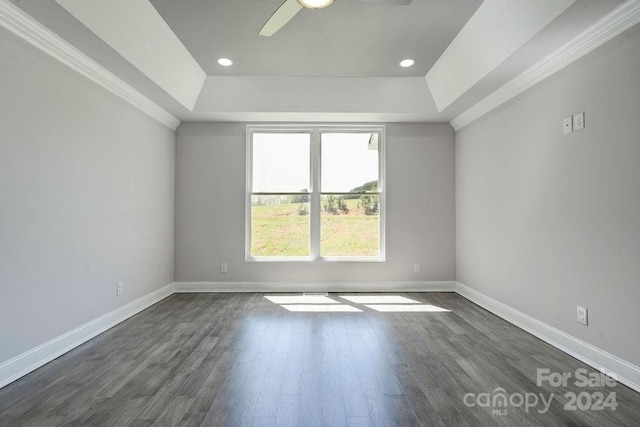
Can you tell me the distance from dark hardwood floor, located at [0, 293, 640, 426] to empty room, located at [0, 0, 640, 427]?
21mm

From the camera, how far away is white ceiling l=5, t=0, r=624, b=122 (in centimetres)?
256

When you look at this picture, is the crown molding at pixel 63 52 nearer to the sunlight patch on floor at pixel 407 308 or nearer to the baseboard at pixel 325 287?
the baseboard at pixel 325 287

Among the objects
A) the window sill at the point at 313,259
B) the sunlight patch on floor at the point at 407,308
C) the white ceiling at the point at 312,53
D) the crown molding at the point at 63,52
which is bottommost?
the sunlight patch on floor at the point at 407,308

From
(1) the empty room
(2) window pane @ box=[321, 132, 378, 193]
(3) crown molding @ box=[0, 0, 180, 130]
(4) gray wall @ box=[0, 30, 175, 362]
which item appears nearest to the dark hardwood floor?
(1) the empty room

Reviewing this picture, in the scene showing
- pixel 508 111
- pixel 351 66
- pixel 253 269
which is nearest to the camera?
pixel 508 111

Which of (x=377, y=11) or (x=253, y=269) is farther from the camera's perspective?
(x=253, y=269)

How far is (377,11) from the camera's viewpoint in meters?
2.86

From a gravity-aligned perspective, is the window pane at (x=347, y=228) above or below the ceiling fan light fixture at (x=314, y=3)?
below

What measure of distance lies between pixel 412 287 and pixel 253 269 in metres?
2.36

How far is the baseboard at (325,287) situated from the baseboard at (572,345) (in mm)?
882

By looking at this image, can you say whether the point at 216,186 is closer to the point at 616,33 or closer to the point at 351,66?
the point at 351,66

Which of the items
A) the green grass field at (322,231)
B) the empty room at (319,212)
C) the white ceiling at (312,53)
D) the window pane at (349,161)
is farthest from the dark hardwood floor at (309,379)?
the white ceiling at (312,53)

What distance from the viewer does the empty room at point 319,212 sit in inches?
85.4

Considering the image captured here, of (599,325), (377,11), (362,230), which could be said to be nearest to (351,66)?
(377,11)
